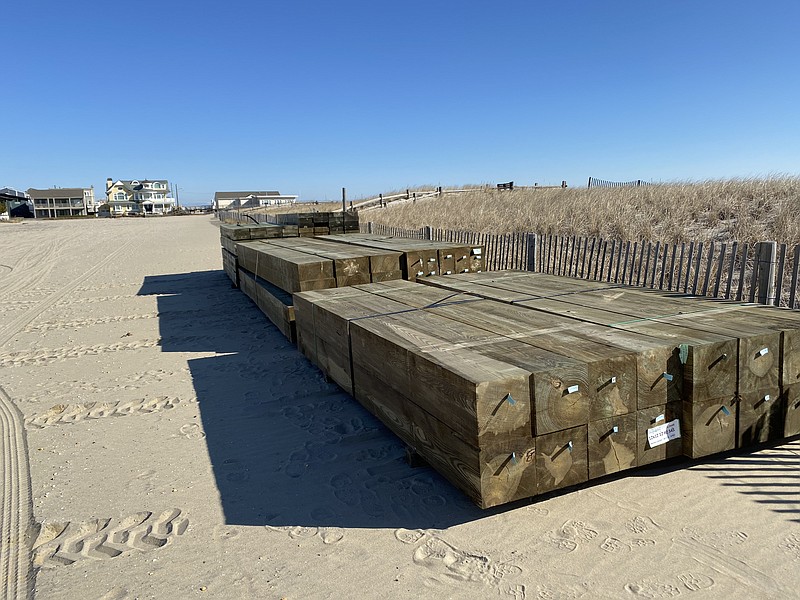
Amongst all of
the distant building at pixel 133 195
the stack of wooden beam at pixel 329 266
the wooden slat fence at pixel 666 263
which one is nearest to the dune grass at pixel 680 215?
the wooden slat fence at pixel 666 263

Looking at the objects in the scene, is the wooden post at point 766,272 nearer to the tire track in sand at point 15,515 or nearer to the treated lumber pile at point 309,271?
the treated lumber pile at point 309,271

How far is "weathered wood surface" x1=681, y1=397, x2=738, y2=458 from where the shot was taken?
148 inches

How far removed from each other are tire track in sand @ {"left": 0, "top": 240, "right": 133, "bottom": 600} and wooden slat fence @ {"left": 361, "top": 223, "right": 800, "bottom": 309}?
6106 millimetres

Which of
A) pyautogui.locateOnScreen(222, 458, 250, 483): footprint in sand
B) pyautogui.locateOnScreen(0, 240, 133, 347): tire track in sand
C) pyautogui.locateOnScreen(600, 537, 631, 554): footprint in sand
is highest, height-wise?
pyautogui.locateOnScreen(0, 240, 133, 347): tire track in sand

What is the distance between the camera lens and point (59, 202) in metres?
103

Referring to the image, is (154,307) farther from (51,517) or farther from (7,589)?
(7,589)

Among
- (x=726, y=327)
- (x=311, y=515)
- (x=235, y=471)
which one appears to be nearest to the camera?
(x=311, y=515)

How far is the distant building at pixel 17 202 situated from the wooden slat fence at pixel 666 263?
333ft

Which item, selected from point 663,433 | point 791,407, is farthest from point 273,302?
point 791,407

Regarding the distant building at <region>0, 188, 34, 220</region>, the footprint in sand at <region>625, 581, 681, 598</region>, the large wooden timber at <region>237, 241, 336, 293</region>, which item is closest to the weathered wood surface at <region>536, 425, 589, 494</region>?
the footprint in sand at <region>625, 581, 681, 598</region>

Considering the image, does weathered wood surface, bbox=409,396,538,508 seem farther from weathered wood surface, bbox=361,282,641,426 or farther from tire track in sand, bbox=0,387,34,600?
tire track in sand, bbox=0,387,34,600

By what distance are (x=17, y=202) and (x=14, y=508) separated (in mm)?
116672

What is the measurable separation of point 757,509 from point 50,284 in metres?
17.7

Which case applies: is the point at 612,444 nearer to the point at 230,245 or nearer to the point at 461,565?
the point at 461,565
